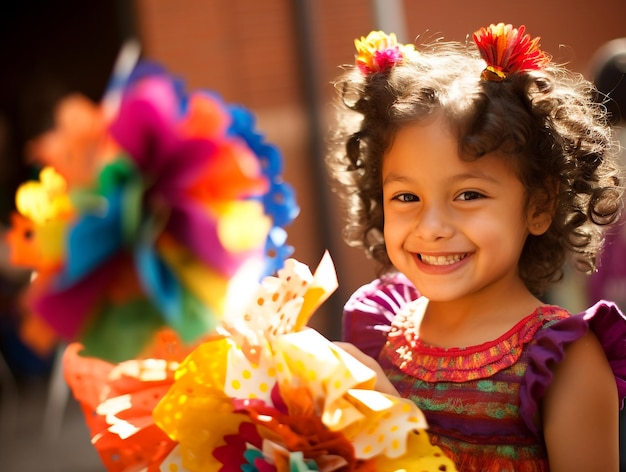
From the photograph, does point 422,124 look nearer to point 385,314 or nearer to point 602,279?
point 385,314

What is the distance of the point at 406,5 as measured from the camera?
630 cm

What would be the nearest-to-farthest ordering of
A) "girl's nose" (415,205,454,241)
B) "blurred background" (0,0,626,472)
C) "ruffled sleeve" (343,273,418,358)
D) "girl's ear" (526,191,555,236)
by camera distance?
"girl's nose" (415,205,454,241) → "girl's ear" (526,191,555,236) → "ruffled sleeve" (343,273,418,358) → "blurred background" (0,0,626,472)

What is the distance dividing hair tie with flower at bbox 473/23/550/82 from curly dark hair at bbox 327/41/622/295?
0.8 inches

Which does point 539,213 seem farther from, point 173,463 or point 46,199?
point 46,199

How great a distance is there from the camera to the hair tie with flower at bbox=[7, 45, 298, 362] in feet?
3.55

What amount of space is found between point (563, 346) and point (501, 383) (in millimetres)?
126

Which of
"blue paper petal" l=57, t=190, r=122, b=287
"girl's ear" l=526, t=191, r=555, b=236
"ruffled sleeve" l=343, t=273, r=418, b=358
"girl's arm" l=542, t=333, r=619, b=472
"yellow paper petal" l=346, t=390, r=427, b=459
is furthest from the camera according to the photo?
"ruffled sleeve" l=343, t=273, r=418, b=358

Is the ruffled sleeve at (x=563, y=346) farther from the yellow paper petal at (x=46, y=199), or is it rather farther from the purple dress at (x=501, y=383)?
the yellow paper petal at (x=46, y=199)

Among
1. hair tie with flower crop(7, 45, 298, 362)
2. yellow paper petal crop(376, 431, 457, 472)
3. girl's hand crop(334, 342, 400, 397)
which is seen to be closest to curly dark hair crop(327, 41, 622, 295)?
girl's hand crop(334, 342, 400, 397)

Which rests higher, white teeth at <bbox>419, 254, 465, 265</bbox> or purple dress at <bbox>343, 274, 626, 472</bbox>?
white teeth at <bbox>419, 254, 465, 265</bbox>

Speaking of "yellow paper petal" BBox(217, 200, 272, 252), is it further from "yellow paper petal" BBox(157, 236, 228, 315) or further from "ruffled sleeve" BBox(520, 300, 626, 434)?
"ruffled sleeve" BBox(520, 300, 626, 434)

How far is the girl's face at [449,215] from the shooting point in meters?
1.61

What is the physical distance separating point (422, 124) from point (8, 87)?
Answer: 28.4 ft

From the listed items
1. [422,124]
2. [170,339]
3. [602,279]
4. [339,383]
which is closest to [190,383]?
[170,339]
